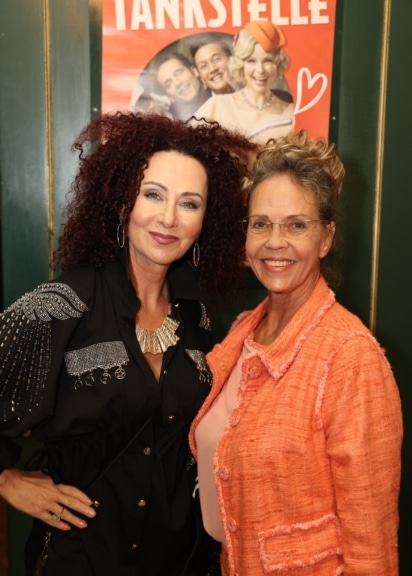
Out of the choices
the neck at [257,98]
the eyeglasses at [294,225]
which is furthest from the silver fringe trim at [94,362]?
the neck at [257,98]

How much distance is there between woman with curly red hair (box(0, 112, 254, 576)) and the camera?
4.18 feet

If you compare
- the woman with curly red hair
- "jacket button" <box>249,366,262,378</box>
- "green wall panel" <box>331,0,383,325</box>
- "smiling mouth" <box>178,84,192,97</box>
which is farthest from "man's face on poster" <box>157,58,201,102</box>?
"jacket button" <box>249,366,262,378</box>

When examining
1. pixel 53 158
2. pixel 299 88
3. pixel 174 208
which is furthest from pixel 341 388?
pixel 53 158

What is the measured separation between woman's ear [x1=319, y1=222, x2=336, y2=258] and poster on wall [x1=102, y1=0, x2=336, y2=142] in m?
0.65

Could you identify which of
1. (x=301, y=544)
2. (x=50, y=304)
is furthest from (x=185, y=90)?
(x=301, y=544)

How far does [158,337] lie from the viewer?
4.68 feet

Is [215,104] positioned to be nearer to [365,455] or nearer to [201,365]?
[201,365]

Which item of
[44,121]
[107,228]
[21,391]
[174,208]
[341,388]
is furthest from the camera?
[44,121]

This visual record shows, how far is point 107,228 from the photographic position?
1511 mm

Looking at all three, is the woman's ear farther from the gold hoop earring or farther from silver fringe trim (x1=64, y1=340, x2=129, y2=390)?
silver fringe trim (x1=64, y1=340, x2=129, y2=390)

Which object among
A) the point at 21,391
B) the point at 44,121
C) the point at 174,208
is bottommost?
the point at 21,391

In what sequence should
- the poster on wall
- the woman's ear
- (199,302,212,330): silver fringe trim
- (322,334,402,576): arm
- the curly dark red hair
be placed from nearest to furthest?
(322,334,402,576): arm → the woman's ear → the curly dark red hair → (199,302,212,330): silver fringe trim → the poster on wall

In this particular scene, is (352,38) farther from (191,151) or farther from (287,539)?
(287,539)

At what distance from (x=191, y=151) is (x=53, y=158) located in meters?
0.63
